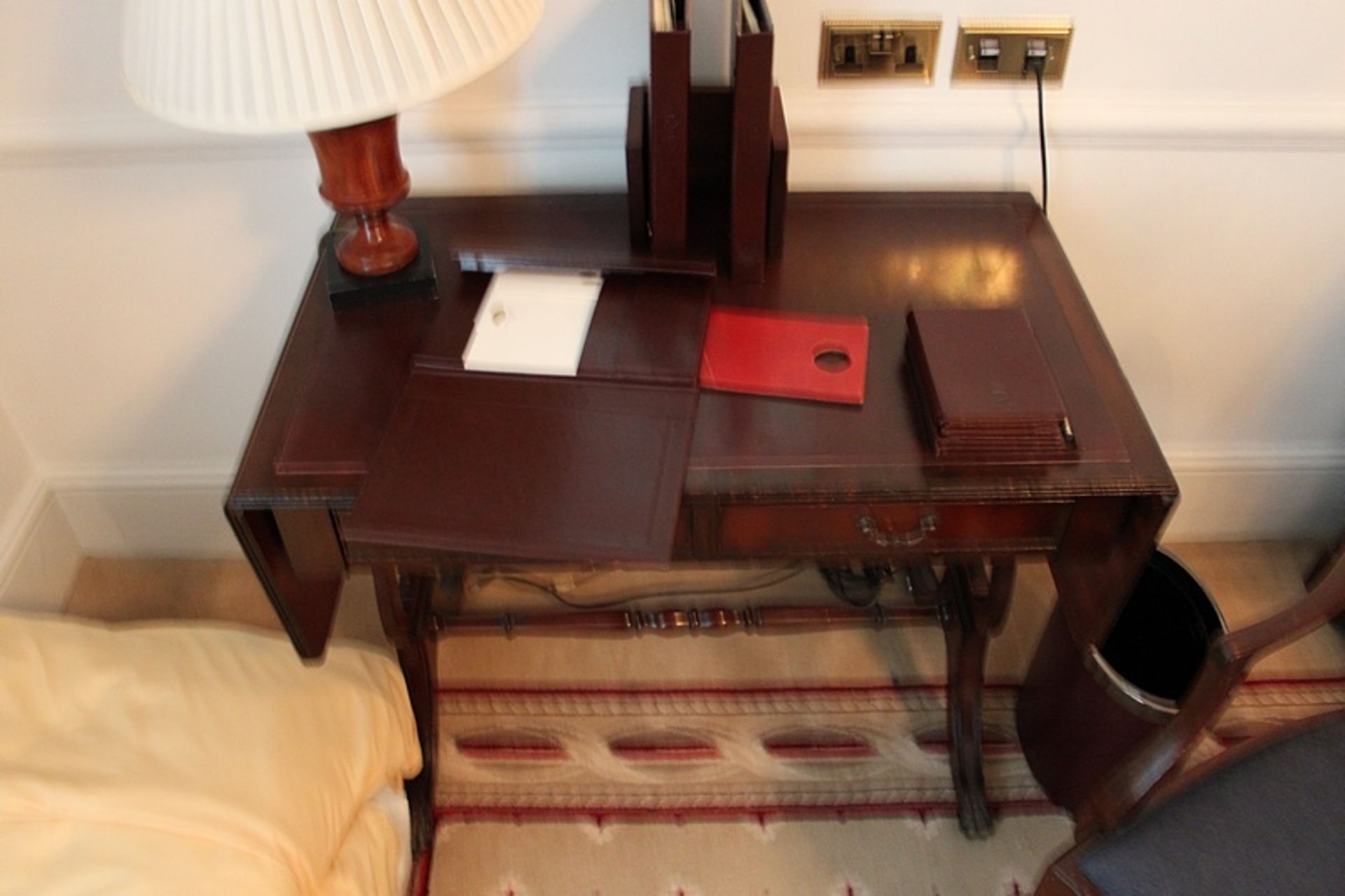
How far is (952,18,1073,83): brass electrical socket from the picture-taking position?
1309 mm

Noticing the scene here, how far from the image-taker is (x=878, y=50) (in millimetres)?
1331

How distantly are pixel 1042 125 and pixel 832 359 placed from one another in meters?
0.50

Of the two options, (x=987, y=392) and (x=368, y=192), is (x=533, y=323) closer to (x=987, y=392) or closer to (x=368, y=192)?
(x=368, y=192)

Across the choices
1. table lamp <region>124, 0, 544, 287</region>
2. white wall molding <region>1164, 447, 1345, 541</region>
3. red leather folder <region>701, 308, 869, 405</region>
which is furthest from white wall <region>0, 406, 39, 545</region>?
white wall molding <region>1164, 447, 1345, 541</region>

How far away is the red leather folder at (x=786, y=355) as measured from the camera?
43.8 inches

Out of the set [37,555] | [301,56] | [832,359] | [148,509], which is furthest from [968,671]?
[37,555]

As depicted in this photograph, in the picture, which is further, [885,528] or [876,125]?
[876,125]

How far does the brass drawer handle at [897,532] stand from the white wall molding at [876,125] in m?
0.58

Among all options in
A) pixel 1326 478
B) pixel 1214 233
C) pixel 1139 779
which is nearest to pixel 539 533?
pixel 1139 779

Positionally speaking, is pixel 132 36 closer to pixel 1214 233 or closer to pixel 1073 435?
pixel 1073 435

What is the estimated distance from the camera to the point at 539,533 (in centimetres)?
98

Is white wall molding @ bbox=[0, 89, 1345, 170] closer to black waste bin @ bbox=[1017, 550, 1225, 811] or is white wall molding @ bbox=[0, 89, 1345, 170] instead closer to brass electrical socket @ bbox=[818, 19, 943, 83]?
brass electrical socket @ bbox=[818, 19, 943, 83]

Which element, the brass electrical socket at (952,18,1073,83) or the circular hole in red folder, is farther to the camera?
the brass electrical socket at (952,18,1073,83)

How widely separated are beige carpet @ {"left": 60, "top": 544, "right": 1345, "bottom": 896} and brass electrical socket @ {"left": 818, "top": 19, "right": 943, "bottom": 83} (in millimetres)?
918
